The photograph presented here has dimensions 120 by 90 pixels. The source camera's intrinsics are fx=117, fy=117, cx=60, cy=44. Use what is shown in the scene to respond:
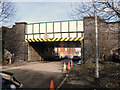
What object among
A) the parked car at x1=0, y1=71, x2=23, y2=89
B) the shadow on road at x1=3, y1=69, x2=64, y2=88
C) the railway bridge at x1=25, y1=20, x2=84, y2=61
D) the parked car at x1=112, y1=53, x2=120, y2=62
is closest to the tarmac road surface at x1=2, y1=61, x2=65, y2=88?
the shadow on road at x1=3, y1=69, x2=64, y2=88

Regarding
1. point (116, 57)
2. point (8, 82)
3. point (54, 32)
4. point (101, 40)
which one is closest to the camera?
point (8, 82)

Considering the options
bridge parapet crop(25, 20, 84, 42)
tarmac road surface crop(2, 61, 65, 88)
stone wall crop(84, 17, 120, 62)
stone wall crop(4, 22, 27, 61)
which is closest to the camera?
tarmac road surface crop(2, 61, 65, 88)

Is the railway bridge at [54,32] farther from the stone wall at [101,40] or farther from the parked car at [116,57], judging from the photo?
the parked car at [116,57]

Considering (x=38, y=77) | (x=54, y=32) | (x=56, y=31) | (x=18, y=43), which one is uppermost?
(x=56, y=31)

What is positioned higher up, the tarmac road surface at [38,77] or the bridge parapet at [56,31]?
the bridge parapet at [56,31]

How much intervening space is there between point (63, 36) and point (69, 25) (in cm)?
193

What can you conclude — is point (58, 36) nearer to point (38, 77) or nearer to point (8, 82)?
point (38, 77)

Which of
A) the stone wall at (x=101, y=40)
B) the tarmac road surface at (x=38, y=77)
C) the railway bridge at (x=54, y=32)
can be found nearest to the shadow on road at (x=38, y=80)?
the tarmac road surface at (x=38, y=77)

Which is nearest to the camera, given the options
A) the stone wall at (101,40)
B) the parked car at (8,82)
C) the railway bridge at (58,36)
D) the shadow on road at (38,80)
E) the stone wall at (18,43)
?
the parked car at (8,82)

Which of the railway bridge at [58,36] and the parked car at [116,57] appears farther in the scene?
the parked car at [116,57]

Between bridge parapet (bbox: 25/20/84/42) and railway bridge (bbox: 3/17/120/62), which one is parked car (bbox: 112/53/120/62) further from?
bridge parapet (bbox: 25/20/84/42)

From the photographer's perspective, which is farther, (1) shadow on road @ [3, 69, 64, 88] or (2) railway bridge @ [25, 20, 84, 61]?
(2) railway bridge @ [25, 20, 84, 61]

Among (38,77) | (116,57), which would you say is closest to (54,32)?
(116,57)

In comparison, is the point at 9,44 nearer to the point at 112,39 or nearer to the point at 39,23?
the point at 39,23
